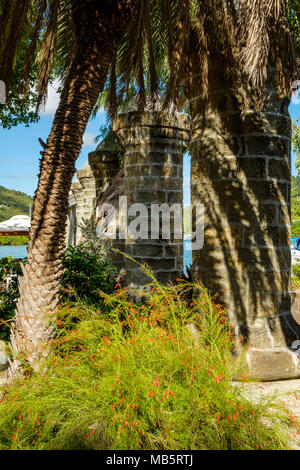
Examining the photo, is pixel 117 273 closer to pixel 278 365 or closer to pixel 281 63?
pixel 278 365

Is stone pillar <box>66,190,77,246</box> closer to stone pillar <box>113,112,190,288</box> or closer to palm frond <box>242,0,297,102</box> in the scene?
stone pillar <box>113,112,190,288</box>

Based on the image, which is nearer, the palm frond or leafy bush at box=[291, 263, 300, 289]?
the palm frond

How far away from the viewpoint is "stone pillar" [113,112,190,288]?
5211mm

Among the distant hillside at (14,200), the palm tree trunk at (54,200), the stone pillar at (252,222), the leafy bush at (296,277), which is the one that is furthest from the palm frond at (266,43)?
the distant hillside at (14,200)

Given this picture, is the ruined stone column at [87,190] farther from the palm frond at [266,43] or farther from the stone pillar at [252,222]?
the palm frond at [266,43]

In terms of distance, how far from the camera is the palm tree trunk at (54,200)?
133 inches

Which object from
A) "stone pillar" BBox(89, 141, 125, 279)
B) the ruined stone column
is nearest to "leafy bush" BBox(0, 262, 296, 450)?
"stone pillar" BBox(89, 141, 125, 279)

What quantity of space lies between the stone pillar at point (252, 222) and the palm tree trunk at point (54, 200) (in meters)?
1.39

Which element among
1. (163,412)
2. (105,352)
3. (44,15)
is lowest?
(163,412)

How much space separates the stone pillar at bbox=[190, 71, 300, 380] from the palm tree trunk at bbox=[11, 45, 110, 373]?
1.39 meters

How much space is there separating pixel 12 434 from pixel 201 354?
135 centimetres

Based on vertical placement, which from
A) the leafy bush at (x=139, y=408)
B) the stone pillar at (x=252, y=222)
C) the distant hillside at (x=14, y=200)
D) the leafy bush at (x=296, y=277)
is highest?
the distant hillside at (x=14, y=200)
